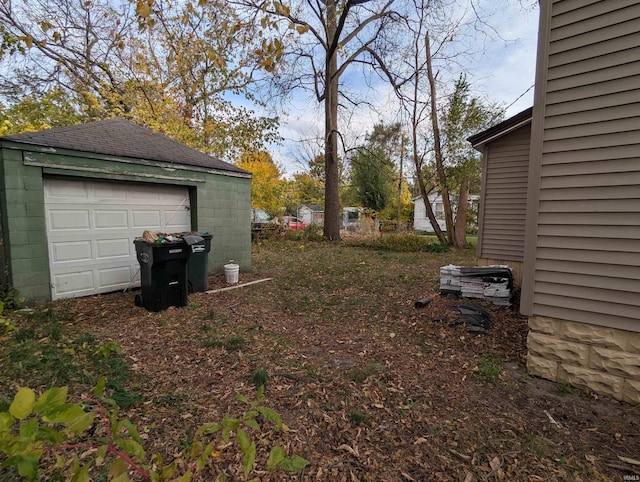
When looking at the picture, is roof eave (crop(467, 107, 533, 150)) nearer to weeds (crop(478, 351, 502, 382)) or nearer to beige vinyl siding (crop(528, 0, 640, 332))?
beige vinyl siding (crop(528, 0, 640, 332))

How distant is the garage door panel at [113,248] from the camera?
16.7 feet

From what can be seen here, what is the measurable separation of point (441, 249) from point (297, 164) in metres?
14.5

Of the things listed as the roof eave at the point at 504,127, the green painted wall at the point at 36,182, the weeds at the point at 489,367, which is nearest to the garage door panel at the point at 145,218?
the green painted wall at the point at 36,182

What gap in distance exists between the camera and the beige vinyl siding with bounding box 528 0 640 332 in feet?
7.76

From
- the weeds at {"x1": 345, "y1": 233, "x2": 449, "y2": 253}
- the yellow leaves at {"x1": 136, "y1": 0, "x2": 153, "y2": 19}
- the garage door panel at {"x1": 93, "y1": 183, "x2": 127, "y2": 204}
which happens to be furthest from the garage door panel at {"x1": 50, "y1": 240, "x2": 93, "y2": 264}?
the weeds at {"x1": 345, "y1": 233, "x2": 449, "y2": 253}

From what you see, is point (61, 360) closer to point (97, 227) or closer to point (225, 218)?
point (97, 227)

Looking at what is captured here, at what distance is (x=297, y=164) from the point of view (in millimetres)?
22891

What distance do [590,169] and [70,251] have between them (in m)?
6.45

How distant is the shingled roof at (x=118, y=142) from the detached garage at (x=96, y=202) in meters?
0.02

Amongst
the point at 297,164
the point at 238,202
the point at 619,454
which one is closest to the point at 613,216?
the point at 619,454

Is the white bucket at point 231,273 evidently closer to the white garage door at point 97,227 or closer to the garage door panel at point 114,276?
the white garage door at point 97,227

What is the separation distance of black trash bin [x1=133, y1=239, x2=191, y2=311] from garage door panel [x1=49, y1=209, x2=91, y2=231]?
3.61ft

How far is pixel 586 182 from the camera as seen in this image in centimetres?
254

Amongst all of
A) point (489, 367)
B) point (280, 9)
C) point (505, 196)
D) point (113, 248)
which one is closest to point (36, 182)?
point (113, 248)
